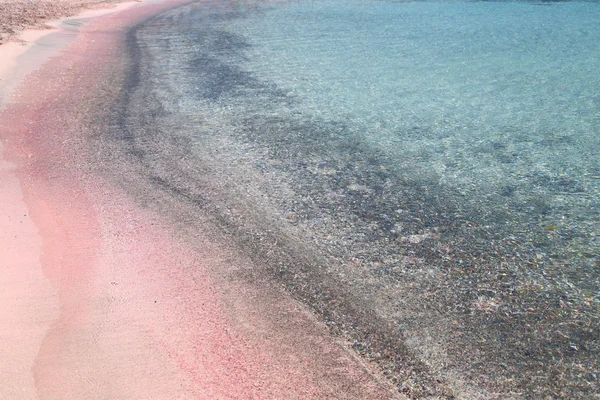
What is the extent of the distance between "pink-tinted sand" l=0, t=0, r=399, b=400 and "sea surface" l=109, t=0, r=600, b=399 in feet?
0.77

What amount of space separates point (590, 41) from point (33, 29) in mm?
10988

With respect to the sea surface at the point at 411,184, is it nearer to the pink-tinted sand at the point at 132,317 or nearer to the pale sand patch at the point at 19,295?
the pink-tinted sand at the point at 132,317

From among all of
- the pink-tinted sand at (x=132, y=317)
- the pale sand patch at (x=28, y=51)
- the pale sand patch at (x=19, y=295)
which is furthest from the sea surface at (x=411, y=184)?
the pale sand patch at (x=28, y=51)

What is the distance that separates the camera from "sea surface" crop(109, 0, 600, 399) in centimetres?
315

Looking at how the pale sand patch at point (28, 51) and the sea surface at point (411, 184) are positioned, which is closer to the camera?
the sea surface at point (411, 184)

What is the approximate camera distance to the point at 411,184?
5.04m

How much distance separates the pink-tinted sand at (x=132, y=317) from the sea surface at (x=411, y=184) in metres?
0.23

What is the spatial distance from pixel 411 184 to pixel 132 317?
2.76 metres

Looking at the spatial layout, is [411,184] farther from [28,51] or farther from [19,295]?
[28,51]

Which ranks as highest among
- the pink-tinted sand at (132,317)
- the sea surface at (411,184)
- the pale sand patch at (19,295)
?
the pale sand patch at (19,295)

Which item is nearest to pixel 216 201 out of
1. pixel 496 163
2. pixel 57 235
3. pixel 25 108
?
pixel 57 235

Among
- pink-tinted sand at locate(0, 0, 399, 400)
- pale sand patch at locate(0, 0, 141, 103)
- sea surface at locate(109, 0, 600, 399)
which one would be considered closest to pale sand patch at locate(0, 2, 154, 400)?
pink-tinted sand at locate(0, 0, 399, 400)

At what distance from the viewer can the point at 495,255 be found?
3.94m

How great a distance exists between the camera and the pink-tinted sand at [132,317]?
2789mm
